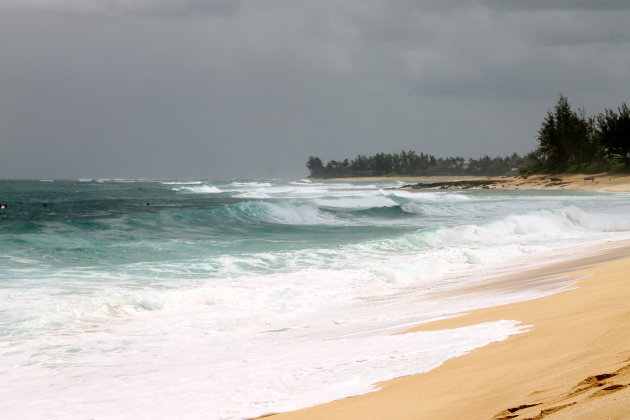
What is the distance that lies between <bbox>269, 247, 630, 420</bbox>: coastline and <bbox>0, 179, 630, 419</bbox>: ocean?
0.33 metres

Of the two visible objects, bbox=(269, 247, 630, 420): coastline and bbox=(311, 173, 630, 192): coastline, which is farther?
bbox=(311, 173, 630, 192): coastline

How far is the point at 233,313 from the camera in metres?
10.2

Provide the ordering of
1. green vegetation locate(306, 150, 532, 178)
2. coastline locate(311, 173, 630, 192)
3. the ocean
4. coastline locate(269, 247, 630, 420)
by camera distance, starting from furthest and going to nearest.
→ green vegetation locate(306, 150, 532, 178) < coastline locate(311, 173, 630, 192) < the ocean < coastline locate(269, 247, 630, 420)

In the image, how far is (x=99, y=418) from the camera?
5.15m

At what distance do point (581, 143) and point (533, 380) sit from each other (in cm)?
8423

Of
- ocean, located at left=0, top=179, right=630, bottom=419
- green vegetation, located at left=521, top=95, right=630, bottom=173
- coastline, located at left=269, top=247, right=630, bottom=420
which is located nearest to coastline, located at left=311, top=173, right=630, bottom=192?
green vegetation, located at left=521, top=95, right=630, bottom=173

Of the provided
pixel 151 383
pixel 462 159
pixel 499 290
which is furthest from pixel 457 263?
pixel 462 159

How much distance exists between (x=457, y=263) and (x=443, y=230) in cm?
591

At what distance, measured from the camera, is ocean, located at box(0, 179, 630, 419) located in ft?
18.6

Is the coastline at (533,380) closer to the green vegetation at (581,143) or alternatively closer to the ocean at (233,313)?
the ocean at (233,313)

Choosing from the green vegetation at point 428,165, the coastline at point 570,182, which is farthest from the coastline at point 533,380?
the green vegetation at point 428,165

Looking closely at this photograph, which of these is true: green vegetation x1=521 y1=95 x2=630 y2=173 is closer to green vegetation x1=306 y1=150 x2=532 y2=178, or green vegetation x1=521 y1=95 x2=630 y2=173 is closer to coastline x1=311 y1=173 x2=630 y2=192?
coastline x1=311 y1=173 x2=630 y2=192

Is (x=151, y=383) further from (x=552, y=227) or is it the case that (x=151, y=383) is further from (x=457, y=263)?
(x=552, y=227)

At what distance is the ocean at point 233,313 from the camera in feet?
18.6
